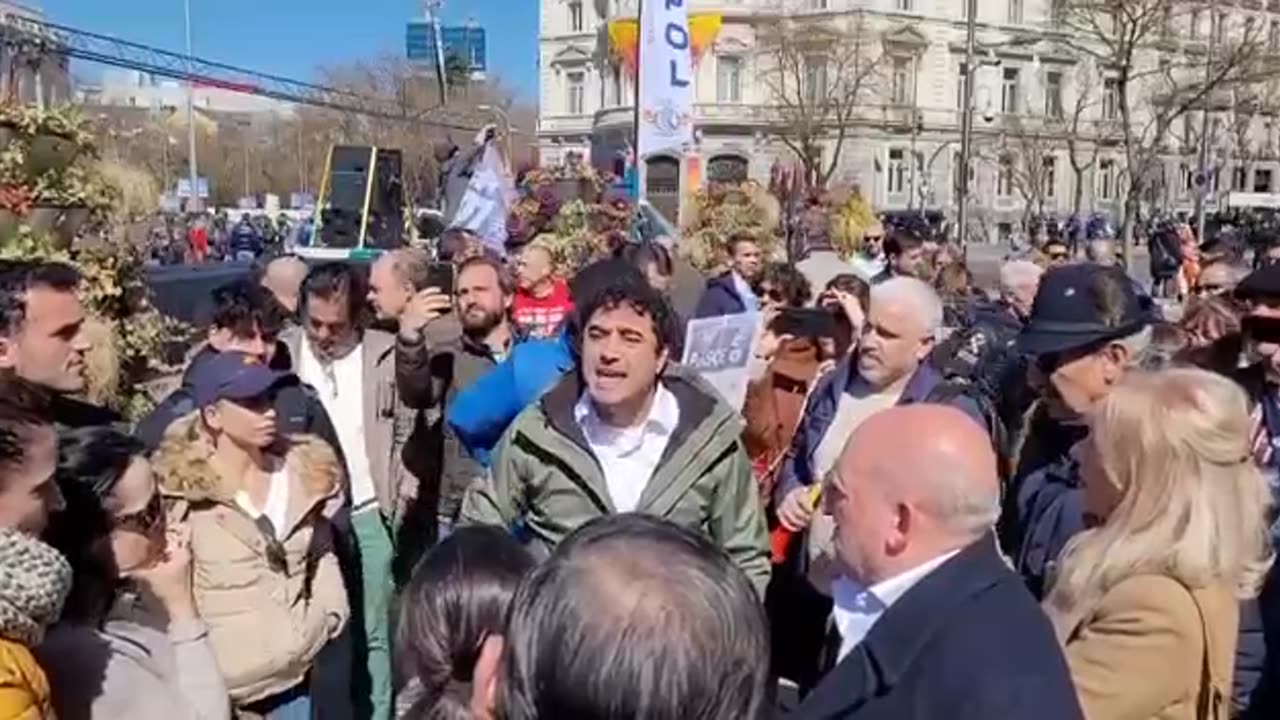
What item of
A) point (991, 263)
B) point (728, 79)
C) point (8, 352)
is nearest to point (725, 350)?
point (8, 352)

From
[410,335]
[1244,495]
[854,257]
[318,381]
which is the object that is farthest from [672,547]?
[854,257]

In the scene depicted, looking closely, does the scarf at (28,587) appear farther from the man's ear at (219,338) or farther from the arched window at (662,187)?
the arched window at (662,187)

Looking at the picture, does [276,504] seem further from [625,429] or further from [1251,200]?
[1251,200]

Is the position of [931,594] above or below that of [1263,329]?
below

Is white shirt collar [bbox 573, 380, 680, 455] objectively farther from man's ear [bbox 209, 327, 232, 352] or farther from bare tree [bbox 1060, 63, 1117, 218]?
bare tree [bbox 1060, 63, 1117, 218]

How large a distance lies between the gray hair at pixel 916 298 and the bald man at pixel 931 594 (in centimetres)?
203

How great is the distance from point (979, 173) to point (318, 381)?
68.1m

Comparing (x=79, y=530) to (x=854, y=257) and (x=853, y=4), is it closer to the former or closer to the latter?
(x=854, y=257)

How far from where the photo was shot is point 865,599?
2.71 m

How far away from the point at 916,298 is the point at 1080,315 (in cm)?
59

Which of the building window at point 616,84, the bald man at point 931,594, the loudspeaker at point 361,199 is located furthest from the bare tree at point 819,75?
the bald man at point 931,594

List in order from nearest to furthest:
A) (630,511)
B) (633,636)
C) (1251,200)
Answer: (633,636) → (630,511) → (1251,200)

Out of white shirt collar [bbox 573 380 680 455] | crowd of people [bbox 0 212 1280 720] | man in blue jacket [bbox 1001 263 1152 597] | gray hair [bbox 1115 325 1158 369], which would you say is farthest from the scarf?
gray hair [bbox 1115 325 1158 369]

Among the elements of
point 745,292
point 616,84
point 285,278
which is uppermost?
point 616,84
